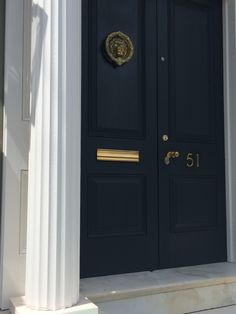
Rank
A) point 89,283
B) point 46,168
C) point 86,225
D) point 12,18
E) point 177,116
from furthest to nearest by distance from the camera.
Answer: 1. point 177,116
2. point 86,225
3. point 89,283
4. point 12,18
5. point 46,168

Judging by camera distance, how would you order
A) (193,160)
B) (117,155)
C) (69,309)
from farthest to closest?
(193,160), (117,155), (69,309)

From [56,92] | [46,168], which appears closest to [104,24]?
[56,92]

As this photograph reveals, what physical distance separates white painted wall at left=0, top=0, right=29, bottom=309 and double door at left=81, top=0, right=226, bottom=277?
1.79 feet

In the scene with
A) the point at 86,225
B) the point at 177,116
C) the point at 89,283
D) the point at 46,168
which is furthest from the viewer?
the point at 177,116

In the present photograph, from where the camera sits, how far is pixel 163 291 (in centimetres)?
280

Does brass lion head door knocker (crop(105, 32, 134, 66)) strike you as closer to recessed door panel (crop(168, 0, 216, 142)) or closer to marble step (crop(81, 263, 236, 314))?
recessed door panel (crop(168, 0, 216, 142))

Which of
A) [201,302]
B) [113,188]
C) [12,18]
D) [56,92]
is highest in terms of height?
[12,18]

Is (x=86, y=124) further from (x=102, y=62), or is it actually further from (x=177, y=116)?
(x=177, y=116)

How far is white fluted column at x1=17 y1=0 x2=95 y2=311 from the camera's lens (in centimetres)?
233

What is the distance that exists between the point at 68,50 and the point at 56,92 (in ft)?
0.83

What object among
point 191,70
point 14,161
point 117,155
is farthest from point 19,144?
point 191,70

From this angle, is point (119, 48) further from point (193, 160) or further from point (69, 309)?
point (69, 309)

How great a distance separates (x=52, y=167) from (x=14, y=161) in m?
0.41

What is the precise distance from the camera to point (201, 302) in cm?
293
